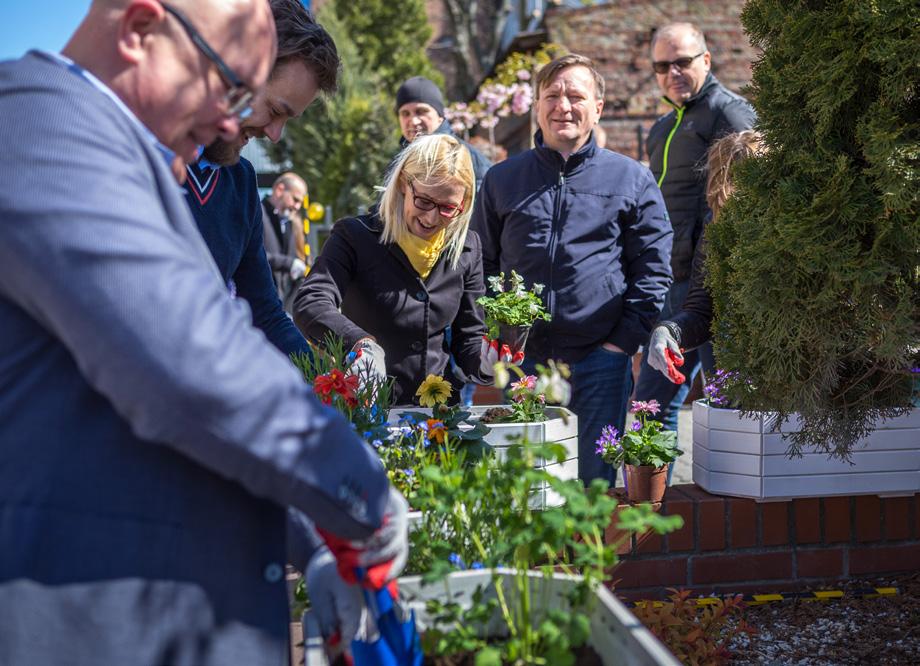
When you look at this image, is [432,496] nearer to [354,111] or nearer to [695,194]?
[695,194]

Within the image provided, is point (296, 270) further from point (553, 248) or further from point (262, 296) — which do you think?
point (262, 296)

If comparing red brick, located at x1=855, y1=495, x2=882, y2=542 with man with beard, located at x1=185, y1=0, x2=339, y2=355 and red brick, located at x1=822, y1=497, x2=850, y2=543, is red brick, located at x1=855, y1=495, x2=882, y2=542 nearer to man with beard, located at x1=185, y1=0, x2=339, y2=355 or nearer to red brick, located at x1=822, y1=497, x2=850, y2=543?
red brick, located at x1=822, y1=497, x2=850, y2=543

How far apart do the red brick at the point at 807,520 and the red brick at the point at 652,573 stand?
0.41 meters

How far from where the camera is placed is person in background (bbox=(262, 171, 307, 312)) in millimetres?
7211

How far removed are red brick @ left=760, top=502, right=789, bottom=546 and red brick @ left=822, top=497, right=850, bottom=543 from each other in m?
0.14

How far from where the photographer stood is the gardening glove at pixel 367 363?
92.3 inches

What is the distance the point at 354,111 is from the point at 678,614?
1924 centimetres

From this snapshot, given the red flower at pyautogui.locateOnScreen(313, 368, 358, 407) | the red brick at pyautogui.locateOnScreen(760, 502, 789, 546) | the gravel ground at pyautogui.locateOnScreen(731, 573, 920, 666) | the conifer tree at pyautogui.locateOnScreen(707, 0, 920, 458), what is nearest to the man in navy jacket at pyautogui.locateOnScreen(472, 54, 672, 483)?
the red brick at pyautogui.locateOnScreen(760, 502, 789, 546)

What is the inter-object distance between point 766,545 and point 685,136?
2314 millimetres

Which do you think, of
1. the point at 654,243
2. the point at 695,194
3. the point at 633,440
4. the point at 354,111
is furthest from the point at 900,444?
the point at 354,111

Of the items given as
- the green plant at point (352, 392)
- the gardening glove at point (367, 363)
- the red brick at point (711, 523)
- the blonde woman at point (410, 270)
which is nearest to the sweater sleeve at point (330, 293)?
the blonde woman at point (410, 270)

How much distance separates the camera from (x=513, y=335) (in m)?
2.74

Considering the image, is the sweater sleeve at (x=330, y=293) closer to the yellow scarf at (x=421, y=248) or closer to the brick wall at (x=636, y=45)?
the yellow scarf at (x=421, y=248)

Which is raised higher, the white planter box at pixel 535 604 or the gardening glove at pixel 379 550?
the gardening glove at pixel 379 550
